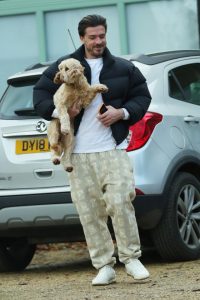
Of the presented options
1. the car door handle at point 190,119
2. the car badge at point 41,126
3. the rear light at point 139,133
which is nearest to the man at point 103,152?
the rear light at point 139,133

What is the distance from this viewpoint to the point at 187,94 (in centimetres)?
1052

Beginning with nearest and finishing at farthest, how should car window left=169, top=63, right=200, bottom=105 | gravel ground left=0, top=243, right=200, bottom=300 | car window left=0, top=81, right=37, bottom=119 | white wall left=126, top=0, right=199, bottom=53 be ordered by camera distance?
gravel ground left=0, top=243, right=200, bottom=300
car window left=0, top=81, right=37, bottom=119
car window left=169, top=63, right=200, bottom=105
white wall left=126, top=0, right=199, bottom=53

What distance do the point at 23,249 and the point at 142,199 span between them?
1823 mm

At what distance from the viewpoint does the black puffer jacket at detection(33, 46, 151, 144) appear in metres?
8.61

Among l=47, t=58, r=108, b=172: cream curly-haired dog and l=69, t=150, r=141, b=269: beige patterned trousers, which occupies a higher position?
l=47, t=58, r=108, b=172: cream curly-haired dog

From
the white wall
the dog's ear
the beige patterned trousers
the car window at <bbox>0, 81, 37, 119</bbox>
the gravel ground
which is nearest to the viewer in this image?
the gravel ground

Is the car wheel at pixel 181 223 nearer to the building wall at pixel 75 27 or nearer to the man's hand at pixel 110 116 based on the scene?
the man's hand at pixel 110 116

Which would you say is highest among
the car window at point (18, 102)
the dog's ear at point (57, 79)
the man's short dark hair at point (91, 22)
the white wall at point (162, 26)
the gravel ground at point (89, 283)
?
the man's short dark hair at point (91, 22)

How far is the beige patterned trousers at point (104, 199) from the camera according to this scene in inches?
336

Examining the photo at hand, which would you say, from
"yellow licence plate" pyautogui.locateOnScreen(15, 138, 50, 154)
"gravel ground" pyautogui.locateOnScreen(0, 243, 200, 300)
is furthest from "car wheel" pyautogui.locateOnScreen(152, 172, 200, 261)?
"yellow licence plate" pyautogui.locateOnScreen(15, 138, 50, 154)

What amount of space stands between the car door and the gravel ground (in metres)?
1.09

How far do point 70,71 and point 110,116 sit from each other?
43 centimetres

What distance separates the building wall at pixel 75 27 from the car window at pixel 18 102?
4395mm

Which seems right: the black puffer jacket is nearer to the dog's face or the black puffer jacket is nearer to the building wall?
the dog's face
